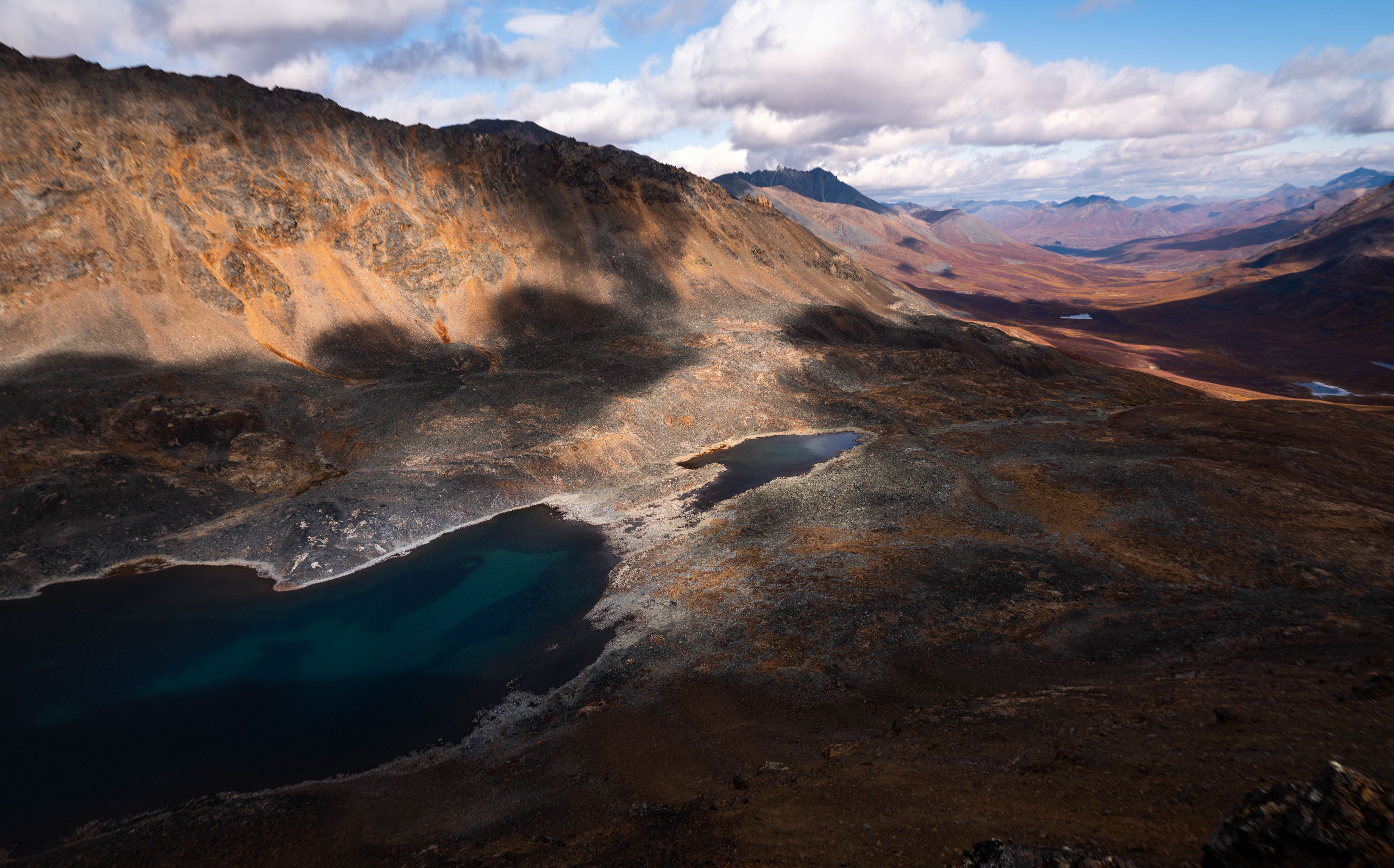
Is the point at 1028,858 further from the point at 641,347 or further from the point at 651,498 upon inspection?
the point at 641,347

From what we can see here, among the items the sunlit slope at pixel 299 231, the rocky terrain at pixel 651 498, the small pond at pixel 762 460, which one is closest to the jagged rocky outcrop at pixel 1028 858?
the rocky terrain at pixel 651 498

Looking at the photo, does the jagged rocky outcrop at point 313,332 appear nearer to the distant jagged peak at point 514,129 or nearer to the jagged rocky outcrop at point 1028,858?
the jagged rocky outcrop at point 1028,858

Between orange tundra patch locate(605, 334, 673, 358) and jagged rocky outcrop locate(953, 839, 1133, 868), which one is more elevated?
orange tundra patch locate(605, 334, 673, 358)

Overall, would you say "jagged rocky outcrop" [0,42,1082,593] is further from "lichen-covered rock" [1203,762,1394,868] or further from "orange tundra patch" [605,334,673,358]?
"lichen-covered rock" [1203,762,1394,868]

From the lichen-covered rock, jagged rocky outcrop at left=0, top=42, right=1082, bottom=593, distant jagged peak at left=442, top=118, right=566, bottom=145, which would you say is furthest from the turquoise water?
distant jagged peak at left=442, top=118, right=566, bottom=145

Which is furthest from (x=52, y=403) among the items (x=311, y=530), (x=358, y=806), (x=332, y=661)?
(x=358, y=806)

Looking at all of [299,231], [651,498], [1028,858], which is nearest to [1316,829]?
[1028,858]
